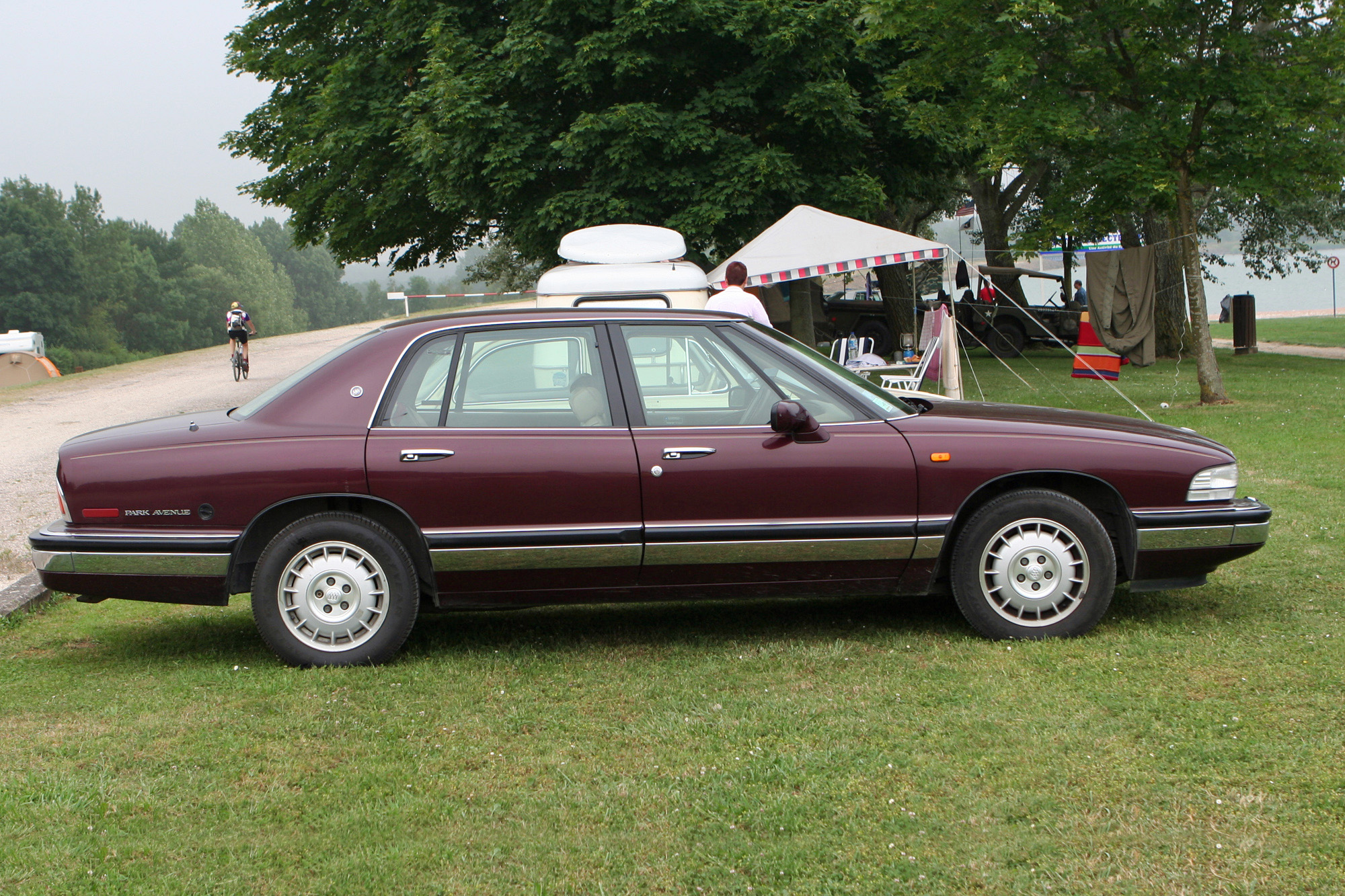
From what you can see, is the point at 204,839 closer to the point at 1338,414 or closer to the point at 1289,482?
the point at 1289,482

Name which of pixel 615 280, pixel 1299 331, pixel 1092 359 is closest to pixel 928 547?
pixel 615 280

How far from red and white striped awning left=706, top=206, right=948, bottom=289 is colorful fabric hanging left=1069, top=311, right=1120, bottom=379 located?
3.12 meters

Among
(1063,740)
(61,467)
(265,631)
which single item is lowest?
(1063,740)

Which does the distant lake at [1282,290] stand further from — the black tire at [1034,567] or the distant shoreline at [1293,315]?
the black tire at [1034,567]

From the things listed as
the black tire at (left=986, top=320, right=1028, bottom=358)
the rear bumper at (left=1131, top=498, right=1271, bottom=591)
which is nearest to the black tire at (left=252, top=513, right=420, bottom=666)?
the rear bumper at (left=1131, top=498, right=1271, bottom=591)

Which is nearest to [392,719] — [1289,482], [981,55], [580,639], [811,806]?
[580,639]

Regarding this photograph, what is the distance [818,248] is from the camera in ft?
52.8

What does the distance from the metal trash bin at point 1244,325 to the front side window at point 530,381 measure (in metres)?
23.6

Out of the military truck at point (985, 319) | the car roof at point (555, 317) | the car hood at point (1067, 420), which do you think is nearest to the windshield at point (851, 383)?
the car hood at point (1067, 420)

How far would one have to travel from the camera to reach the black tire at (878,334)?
2661 cm

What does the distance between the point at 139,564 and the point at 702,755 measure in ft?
8.54

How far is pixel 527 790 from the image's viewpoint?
3688 mm

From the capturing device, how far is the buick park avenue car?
→ 5.00 metres

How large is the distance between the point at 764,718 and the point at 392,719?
1.35m
